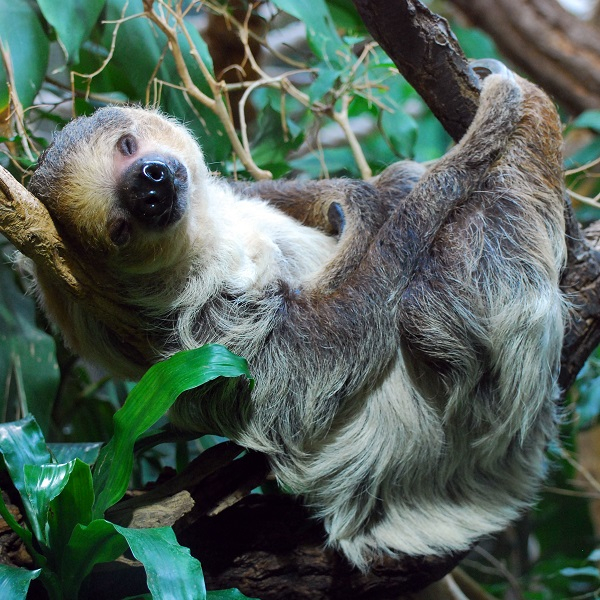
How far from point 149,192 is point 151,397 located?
0.76 metres

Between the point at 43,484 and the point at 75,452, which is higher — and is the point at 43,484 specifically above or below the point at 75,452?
above

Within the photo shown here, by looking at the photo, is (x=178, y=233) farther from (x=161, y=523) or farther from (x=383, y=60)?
(x=383, y=60)

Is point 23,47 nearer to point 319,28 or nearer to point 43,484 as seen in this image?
point 319,28

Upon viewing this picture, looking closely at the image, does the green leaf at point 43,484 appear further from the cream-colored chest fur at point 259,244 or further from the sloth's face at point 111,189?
the cream-colored chest fur at point 259,244

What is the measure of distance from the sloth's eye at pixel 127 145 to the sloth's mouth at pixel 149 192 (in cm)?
11

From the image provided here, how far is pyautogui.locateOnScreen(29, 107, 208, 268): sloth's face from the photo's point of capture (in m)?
2.50

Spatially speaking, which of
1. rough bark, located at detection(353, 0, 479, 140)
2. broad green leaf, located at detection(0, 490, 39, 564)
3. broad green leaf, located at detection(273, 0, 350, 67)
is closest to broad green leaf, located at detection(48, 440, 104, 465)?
broad green leaf, located at detection(0, 490, 39, 564)

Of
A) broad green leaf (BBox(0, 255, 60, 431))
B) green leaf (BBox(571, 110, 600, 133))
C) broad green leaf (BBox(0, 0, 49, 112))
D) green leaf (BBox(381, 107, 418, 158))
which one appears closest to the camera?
broad green leaf (BBox(0, 0, 49, 112))

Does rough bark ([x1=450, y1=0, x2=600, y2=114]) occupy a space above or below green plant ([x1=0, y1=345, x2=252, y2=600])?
above

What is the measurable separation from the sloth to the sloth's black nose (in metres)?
0.01

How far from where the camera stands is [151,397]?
243 centimetres

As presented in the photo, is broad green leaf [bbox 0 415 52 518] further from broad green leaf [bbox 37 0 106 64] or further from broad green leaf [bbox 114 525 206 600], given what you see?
broad green leaf [bbox 37 0 106 64]

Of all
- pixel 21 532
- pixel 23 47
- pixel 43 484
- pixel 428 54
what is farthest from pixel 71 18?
pixel 21 532

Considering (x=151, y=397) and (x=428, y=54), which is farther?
(x=428, y=54)
